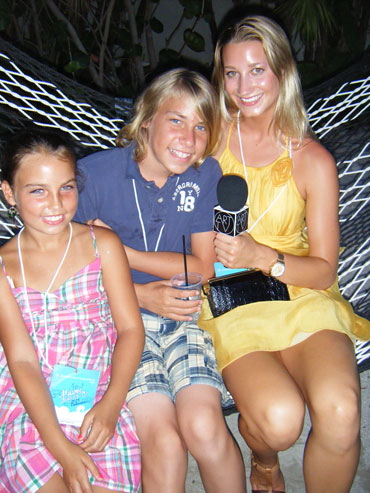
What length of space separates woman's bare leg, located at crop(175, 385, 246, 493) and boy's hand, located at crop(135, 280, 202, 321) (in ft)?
0.79

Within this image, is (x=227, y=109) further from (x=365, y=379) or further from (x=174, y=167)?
(x=365, y=379)

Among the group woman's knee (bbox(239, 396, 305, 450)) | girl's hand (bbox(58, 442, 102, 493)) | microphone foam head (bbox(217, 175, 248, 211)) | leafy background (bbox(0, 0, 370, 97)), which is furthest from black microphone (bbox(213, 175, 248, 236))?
leafy background (bbox(0, 0, 370, 97))

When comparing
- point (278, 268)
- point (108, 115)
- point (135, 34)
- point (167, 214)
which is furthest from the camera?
point (135, 34)

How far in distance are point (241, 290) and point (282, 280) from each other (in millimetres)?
116

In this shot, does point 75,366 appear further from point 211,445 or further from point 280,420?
point 280,420

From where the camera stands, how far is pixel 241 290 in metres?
1.42

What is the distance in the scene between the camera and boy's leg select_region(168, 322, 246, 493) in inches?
47.8

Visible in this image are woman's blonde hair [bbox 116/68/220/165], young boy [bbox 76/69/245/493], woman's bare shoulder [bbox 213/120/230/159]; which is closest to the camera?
young boy [bbox 76/69/245/493]

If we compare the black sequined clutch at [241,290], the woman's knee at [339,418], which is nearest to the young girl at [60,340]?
the black sequined clutch at [241,290]

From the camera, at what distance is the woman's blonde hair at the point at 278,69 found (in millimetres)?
1403

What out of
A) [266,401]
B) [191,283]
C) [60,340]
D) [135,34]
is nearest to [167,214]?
[191,283]

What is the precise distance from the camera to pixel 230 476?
122 cm

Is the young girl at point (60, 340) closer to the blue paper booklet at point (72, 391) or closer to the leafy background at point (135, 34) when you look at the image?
the blue paper booklet at point (72, 391)

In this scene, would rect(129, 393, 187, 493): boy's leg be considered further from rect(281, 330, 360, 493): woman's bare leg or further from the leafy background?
the leafy background
